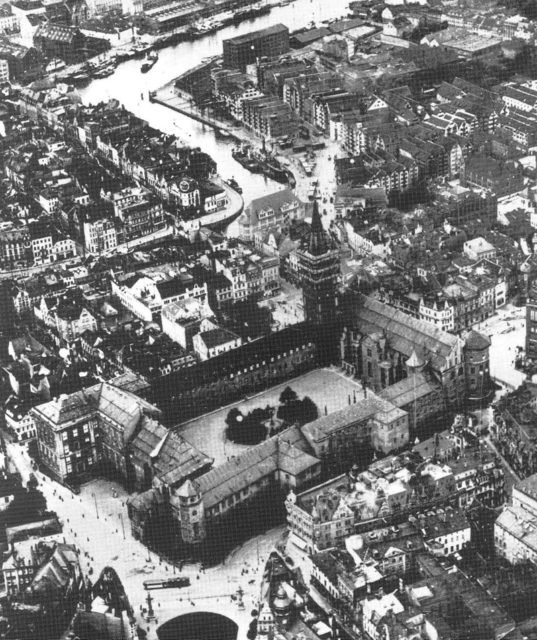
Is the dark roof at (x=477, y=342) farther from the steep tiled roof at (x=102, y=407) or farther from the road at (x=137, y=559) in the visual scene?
the steep tiled roof at (x=102, y=407)

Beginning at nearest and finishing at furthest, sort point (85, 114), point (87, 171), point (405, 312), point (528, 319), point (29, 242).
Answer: point (528, 319)
point (405, 312)
point (29, 242)
point (87, 171)
point (85, 114)

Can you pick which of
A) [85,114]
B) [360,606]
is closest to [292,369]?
[360,606]

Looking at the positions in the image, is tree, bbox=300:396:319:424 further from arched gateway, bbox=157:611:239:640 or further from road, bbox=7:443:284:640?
arched gateway, bbox=157:611:239:640

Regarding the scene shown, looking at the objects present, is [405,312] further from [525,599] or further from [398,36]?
[398,36]

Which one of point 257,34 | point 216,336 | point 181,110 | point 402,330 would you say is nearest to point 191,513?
point 216,336

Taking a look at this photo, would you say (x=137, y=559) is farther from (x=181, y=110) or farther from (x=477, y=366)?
(x=181, y=110)

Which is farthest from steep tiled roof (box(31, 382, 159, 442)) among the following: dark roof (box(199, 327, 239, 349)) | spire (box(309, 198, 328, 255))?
spire (box(309, 198, 328, 255))
